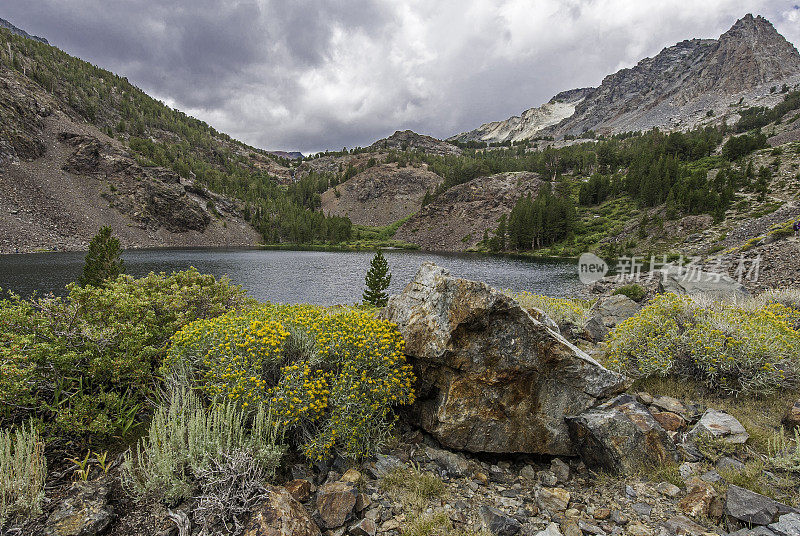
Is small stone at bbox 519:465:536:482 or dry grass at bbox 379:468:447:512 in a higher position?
dry grass at bbox 379:468:447:512

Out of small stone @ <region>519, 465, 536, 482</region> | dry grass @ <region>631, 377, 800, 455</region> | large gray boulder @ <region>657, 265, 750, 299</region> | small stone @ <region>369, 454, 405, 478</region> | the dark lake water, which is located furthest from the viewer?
the dark lake water

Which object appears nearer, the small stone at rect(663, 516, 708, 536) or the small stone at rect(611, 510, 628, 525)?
the small stone at rect(663, 516, 708, 536)

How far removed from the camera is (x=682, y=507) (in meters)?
4.34

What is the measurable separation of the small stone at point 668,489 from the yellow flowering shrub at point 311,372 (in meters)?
3.89

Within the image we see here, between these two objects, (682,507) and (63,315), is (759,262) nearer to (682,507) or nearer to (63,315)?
(682,507)

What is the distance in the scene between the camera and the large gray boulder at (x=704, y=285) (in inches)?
717

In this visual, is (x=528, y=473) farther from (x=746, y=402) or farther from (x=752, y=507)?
(x=746, y=402)

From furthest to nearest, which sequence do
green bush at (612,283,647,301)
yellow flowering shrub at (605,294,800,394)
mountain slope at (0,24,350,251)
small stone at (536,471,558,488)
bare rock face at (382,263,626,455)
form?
mountain slope at (0,24,350,251), green bush at (612,283,647,301), yellow flowering shrub at (605,294,800,394), bare rock face at (382,263,626,455), small stone at (536,471,558,488)

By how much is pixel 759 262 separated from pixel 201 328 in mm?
41409

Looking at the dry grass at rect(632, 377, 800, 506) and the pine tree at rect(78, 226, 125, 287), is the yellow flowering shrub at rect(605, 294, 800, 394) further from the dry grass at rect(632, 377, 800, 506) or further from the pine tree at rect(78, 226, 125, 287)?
the pine tree at rect(78, 226, 125, 287)

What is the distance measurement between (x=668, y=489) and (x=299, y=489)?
5.29 metres

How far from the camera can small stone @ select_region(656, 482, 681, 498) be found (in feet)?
15.3

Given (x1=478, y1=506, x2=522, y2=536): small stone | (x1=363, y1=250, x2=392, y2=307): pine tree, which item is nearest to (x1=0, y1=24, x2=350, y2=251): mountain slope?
(x1=363, y1=250, x2=392, y2=307): pine tree

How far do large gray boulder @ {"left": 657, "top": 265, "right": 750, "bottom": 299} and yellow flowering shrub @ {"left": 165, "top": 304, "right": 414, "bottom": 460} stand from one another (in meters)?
19.0
